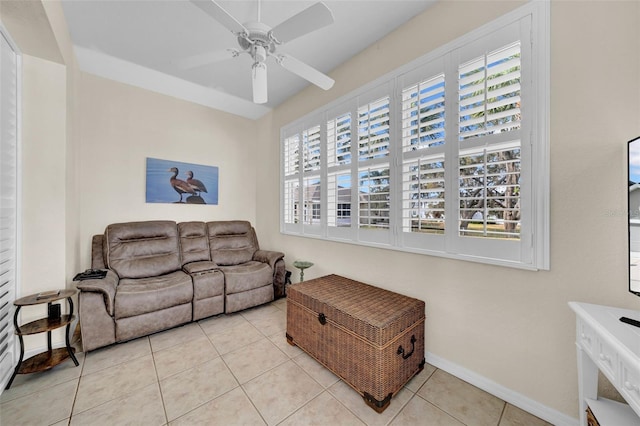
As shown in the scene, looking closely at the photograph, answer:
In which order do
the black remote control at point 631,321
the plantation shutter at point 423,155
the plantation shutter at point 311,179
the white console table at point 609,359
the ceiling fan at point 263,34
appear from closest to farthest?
the white console table at point 609,359 → the black remote control at point 631,321 → the ceiling fan at point 263,34 → the plantation shutter at point 423,155 → the plantation shutter at point 311,179

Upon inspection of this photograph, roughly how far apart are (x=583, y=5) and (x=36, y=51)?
12.3 ft

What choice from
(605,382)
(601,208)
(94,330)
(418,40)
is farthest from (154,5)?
(605,382)

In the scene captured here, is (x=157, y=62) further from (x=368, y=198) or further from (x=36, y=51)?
(x=368, y=198)

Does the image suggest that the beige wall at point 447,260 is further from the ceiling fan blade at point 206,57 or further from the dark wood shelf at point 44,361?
the ceiling fan blade at point 206,57

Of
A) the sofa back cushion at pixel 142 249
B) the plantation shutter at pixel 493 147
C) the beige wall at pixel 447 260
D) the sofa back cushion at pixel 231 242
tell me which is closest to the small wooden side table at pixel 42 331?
the beige wall at pixel 447 260

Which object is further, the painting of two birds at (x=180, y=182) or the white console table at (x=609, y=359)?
the painting of two birds at (x=180, y=182)

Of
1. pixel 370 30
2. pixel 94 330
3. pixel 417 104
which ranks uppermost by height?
pixel 370 30

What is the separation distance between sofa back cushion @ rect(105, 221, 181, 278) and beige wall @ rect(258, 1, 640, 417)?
2.98m

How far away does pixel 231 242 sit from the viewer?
355 centimetres

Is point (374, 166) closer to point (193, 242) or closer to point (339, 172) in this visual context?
point (339, 172)

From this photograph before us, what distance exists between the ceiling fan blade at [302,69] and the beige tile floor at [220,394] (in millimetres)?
2260

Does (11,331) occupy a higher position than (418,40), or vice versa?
(418,40)

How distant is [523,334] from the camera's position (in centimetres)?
149

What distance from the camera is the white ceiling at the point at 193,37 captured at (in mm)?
1935
